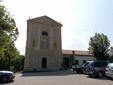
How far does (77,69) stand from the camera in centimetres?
2594

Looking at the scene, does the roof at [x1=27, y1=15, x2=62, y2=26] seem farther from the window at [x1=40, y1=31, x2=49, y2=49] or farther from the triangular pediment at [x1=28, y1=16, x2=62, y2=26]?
the window at [x1=40, y1=31, x2=49, y2=49]

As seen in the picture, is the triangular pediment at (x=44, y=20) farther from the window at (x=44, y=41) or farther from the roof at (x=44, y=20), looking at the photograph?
the window at (x=44, y=41)

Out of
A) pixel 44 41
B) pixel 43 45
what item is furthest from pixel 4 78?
pixel 44 41

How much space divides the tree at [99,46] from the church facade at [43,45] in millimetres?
7456

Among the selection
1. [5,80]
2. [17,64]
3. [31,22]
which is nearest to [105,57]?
[31,22]

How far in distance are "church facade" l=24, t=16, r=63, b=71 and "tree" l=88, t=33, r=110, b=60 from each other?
7.46m

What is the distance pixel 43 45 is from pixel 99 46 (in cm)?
1227

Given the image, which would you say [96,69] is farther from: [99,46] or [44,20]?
[44,20]

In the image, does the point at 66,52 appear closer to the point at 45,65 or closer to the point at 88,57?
the point at 88,57

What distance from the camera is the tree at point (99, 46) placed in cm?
3671

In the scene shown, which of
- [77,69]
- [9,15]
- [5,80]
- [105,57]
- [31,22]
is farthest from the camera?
[31,22]

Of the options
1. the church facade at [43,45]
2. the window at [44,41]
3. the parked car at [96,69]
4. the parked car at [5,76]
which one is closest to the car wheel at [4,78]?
the parked car at [5,76]

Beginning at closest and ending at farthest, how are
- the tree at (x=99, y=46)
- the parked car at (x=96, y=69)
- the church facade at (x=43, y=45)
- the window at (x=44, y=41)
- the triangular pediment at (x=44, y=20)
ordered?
the parked car at (x=96, y=69), the tree at (x=99, y=46), the church facade at (x=43, y=45), the window at (x=44, y=41), the triangular pediment at (x=44, y=20)

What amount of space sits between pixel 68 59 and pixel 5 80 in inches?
1241
